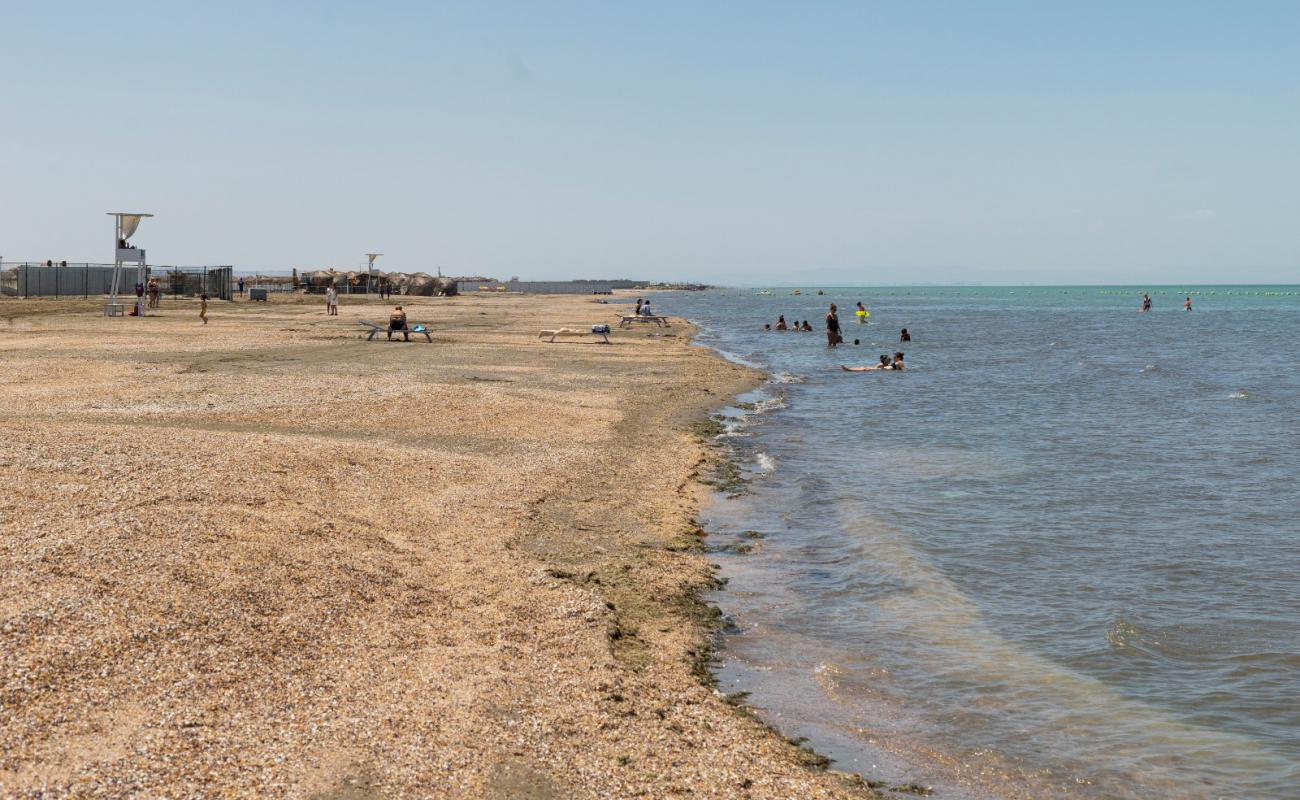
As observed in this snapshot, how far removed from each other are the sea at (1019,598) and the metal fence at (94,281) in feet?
141

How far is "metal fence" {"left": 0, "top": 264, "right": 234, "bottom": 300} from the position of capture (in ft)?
186

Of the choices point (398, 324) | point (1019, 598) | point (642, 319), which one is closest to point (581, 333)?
point (398, 324)

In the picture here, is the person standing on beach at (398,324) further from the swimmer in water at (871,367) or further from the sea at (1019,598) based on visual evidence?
the sea at (1019,598)

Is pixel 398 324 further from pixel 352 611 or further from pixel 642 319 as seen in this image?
pixel 352 611

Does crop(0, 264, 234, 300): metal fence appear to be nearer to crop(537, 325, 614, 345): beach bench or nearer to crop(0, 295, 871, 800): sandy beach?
crop(537, 325, 614, 345): beach bench

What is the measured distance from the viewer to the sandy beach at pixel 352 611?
19.2 feet

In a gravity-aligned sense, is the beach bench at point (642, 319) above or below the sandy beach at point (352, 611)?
above

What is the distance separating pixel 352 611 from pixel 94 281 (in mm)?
61748

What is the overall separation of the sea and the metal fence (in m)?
43.0

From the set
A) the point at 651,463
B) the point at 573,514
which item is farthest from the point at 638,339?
the point at 573,514

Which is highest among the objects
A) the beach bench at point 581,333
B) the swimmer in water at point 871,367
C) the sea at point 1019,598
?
the beach bench at point 581,333

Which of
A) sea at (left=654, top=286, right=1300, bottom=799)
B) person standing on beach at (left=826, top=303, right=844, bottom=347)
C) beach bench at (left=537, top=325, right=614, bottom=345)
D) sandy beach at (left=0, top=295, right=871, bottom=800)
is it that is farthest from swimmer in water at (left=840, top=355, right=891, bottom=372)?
sandy beach at (left=0, top=295, right=871, bottom=800)

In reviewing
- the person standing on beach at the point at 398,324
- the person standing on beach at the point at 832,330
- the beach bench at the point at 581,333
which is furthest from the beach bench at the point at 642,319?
the person standing on beach at the point at 398,324

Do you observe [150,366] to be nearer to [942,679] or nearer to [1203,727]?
[942,679]
